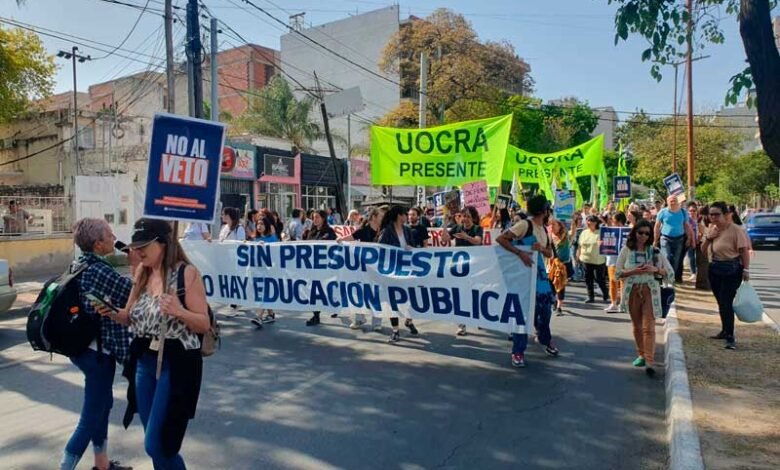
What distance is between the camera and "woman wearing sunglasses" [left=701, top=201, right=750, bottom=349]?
704 cm

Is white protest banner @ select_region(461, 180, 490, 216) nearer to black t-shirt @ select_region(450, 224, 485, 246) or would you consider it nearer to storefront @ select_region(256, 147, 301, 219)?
black t-shirt @ select_region(450, 224, 485, 246)

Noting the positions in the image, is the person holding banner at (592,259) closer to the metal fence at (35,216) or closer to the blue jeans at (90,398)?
the blue jeans at (90,398)

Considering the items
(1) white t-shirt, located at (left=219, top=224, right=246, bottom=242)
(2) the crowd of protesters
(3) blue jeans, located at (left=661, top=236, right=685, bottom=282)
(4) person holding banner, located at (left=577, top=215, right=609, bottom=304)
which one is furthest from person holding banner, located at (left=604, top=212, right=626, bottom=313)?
(1) white t-shirt, located at (left=219, top=224, right=246, bottom=242)

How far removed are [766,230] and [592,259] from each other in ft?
60.1

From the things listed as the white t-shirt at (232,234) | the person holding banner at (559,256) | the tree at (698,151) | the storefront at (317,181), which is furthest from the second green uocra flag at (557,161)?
the tree at (698,151)

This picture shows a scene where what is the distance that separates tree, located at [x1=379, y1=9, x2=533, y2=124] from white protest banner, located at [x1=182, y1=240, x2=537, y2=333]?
2927 centimetres

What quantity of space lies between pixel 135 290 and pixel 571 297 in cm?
943

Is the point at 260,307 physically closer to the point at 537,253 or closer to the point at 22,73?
the point at 537,253

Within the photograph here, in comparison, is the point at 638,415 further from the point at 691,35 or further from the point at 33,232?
the point at 33,232

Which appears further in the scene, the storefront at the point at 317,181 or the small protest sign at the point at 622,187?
the storefront at the point at 317,181

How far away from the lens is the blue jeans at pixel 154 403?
3012mm

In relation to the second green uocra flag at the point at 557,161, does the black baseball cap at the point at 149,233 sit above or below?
below

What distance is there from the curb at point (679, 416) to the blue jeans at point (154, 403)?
10.2 ft

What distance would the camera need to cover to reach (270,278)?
26.9ft
